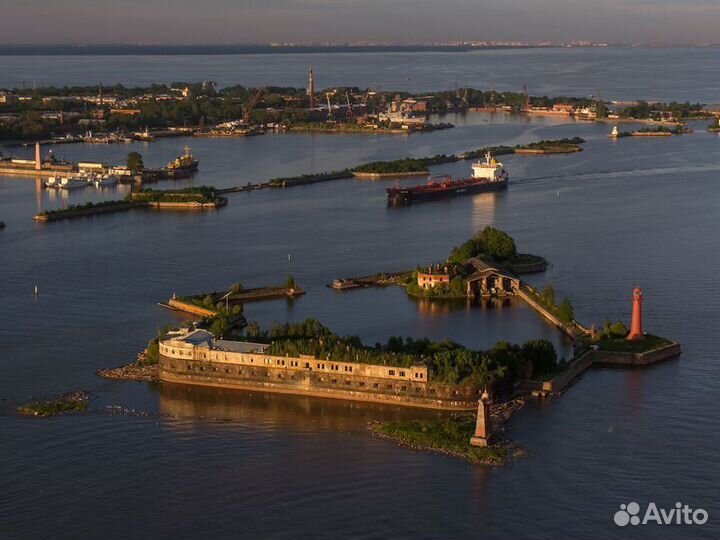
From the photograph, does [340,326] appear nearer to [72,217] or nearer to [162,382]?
[162,382]

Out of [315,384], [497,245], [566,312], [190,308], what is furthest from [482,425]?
[497,245]

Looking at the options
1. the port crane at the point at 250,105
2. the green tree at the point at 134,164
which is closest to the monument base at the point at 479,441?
the green tree at the point at 134,164

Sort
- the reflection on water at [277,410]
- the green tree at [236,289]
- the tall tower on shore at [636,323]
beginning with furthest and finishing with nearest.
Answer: the green tree at [236,289]
the tall tower on shore at [636,323]
the reflection on water at [277,410]

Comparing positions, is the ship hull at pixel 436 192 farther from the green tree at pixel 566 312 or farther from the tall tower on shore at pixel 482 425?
the tall tower on shore at pixel 482 425

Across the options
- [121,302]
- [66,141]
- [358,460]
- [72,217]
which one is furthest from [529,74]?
[358,460]

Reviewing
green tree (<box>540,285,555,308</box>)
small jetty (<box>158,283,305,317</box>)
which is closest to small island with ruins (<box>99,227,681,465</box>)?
green tree (<box>540,285,555,308</box>)

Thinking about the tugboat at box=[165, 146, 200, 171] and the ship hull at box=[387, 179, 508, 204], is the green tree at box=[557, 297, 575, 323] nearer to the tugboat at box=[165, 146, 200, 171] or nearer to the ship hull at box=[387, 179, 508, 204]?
the ship hull at box=[387, 179, 508, 204]
